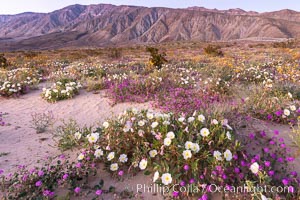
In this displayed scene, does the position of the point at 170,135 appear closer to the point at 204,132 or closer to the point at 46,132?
the point at 204,132

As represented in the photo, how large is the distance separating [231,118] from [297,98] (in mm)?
2747

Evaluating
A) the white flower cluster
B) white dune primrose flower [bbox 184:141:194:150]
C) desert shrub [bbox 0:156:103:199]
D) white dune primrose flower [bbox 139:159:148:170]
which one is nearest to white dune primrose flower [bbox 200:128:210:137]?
white dune primrose flower [bbox 184:141:194:150]

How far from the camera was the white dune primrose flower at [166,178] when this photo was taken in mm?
2374

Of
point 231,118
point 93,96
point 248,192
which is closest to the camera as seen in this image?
point 248,192

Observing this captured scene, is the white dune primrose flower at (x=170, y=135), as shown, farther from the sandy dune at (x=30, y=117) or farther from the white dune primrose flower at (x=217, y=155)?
the sandy dune at (x=30, y=117)

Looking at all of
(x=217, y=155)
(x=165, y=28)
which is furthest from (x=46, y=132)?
(x=165, y=28)

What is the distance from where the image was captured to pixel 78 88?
7.45m

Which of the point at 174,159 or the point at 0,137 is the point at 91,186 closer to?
the point at 174,159

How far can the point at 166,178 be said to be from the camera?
7.92ft

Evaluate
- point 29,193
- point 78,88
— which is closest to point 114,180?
point 29,193

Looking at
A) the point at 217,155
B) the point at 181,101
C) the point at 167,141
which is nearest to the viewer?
the point at 217,155

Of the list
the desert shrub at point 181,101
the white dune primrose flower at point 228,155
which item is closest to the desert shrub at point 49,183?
the white dune primrose flower at point 228,155

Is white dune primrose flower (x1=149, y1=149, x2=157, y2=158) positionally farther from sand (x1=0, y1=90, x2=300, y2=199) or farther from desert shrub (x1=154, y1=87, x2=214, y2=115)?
desert shrub (x1=154, y1=87, x2=214, y2=115)

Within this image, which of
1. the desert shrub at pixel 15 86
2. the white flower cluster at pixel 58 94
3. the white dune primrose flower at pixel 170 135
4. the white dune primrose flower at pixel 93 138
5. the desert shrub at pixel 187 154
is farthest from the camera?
the desert shrub at pixel 15 86
